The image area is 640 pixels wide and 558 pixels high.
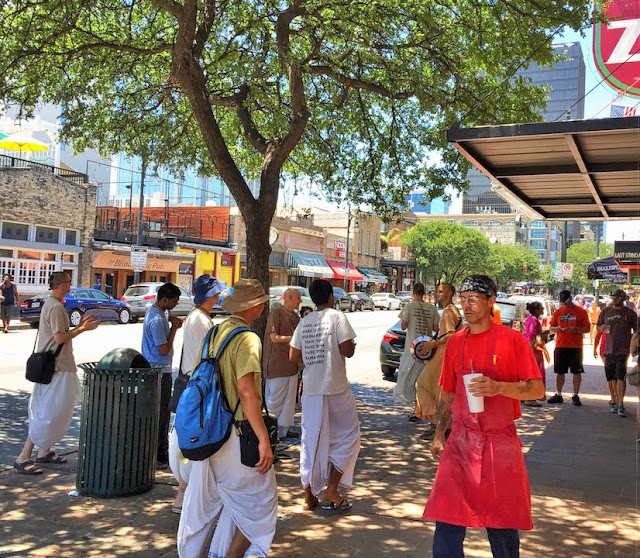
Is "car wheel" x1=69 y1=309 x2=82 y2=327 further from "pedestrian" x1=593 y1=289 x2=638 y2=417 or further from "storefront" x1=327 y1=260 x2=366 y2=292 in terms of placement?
"storefront" x1=327 y1=260 x2=366 y2=292

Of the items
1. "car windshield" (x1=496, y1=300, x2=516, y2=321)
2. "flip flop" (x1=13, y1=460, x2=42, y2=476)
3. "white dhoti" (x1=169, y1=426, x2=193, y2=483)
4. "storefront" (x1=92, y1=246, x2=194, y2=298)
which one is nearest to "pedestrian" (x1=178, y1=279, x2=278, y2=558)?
"white dhoti" (x1=169, y1=426, x2=193, y2=483)

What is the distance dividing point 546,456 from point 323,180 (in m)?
8.10

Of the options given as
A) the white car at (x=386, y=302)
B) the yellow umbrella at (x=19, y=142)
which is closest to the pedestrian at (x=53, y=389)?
the yellow umbrella at (x=19, y=142)

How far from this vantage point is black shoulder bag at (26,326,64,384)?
578 cm

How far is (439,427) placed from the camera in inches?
147

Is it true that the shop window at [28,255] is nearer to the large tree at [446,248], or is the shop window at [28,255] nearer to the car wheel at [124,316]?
the car wheel at [124,316]

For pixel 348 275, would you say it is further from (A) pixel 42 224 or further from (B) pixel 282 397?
(B) pixel 282 397

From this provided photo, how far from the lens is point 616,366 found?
982cm

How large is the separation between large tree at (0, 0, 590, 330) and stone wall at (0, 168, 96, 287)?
16.4 metres

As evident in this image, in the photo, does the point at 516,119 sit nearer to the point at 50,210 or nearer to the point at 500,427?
the point at 500,427

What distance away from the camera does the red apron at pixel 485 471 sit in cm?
325

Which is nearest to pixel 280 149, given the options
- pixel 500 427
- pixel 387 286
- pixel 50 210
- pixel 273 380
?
Answer: pixel 273 380

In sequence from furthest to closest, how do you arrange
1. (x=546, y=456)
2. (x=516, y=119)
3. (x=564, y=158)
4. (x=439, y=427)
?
(x=516, y=119) < (x=546, y=456) < (x=564, y=158) < (x=439, y=427)

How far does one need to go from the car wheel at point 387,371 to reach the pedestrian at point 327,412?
27.7 ft
